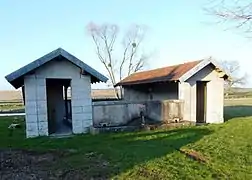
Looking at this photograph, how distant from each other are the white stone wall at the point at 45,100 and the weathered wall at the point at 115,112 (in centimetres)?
68

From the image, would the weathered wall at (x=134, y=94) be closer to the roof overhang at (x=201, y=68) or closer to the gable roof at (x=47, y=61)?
the roof overhang at (x=201, y=68)

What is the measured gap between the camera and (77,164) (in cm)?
820

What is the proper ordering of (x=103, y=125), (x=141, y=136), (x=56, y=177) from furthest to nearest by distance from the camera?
1. (x=103, y=125)
2. (x=141, y=136)
3. (x=56, y=177)

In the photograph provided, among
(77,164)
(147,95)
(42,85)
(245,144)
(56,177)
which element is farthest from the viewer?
(147,95)

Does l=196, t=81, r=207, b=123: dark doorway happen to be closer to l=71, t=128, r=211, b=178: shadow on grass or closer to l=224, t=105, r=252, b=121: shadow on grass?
l=224, t=105, r=252, b=121: shadow on grass

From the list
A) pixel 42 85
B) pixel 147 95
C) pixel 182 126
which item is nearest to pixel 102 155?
pixel 42 85

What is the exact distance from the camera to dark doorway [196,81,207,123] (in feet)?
60.2

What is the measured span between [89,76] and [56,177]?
8.11 metres

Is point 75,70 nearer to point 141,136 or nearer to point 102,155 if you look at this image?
point 141,136

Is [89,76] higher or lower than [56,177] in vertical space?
higher

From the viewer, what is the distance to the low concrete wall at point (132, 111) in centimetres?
1547

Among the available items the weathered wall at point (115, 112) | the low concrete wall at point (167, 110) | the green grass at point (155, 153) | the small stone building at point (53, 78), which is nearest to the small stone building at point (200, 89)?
the low concrete wall at point (167, 110)

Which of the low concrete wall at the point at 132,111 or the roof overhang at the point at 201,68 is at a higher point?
the roof overhang at the point at 201,68

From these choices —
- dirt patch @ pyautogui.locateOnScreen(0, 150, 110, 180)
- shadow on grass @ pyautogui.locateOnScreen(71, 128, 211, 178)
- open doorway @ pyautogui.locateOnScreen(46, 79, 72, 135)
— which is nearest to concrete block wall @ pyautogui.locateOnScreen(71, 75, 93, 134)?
shadow on grass @ pyautogui.locateOnScreen(71, 128, 211, 178)
